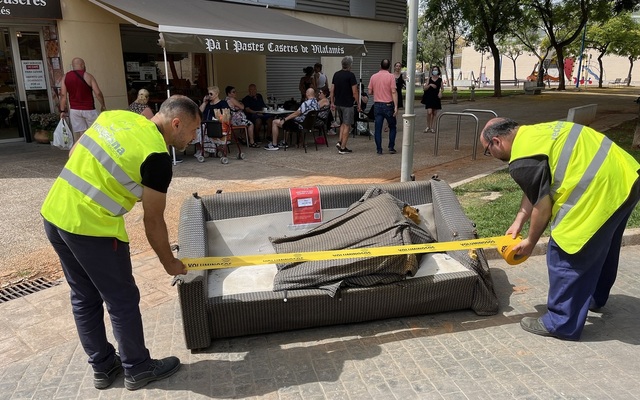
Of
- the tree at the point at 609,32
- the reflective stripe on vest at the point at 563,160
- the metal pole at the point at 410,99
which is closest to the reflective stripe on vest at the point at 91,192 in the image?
the reflective stripe on vest at the point at 563,160

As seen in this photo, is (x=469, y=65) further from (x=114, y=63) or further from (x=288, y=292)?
(x=288, y=292)

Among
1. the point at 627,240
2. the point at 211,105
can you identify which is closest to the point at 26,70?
the point at 211,105

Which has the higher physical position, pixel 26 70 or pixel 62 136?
pixel 26 70

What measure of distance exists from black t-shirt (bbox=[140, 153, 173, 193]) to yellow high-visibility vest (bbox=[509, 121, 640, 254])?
6.90ft

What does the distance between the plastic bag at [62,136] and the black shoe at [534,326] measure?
8915mm

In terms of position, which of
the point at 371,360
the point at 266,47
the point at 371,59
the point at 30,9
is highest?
the point at 30,9

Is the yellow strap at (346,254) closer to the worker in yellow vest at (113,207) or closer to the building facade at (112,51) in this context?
the worker in yellow vest at (113,207)

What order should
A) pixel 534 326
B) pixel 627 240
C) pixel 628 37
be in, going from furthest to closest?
1. pixel 628 37
2. pixel 627 240
3. pixel 534 326

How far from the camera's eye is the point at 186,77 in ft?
44.9

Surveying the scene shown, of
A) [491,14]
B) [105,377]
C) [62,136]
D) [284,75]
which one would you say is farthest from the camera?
[491,14]

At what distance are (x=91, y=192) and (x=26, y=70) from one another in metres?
9.89

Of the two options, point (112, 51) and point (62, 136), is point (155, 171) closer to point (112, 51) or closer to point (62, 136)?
point (62, 136)

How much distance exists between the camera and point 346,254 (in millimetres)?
3502

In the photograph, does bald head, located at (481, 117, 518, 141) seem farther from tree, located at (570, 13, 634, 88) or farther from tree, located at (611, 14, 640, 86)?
tree, located at (611, 14, 640, 86)
